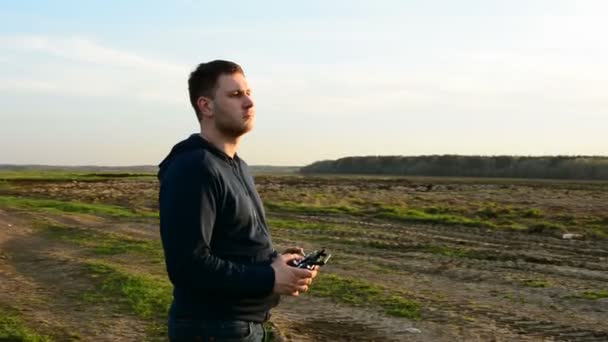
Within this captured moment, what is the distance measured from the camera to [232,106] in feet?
9.98

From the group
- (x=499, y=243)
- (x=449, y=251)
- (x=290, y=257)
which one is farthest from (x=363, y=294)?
(x=499, y=243)

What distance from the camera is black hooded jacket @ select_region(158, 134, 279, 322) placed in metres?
2.82

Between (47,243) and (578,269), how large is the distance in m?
11.9

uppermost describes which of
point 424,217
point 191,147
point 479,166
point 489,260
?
point 479,166

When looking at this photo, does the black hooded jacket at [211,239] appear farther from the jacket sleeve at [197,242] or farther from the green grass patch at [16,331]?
the green grass patch at [16,331]

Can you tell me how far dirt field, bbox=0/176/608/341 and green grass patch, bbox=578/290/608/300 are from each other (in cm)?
2

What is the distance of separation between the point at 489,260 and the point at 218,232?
1342 cm

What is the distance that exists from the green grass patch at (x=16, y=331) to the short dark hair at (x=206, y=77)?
5836mm

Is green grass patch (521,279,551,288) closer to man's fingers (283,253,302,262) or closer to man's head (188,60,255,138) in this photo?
man's fingers (283,253,302,262)

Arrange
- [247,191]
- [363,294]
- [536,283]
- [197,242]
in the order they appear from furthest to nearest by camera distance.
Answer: [536,283], [363,294], [247,191], [197,242]

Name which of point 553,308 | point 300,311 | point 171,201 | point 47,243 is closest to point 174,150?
point 171,201

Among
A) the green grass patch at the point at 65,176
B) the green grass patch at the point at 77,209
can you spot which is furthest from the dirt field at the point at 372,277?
the green grass patch at the point at 65,176

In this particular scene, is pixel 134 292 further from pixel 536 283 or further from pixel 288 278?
pixel 288 278

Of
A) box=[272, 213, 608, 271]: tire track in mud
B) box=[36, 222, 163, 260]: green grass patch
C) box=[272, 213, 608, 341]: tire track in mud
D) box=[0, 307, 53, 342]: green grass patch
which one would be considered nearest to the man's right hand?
box=[0, 307, 53, 342]: green grass patch
